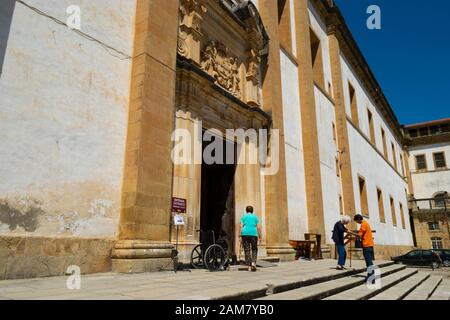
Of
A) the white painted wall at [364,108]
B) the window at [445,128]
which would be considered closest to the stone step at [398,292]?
the white painted wall at [364,108]

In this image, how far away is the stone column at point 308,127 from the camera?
14.4 m

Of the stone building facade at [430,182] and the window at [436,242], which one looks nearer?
the window at [436,242]

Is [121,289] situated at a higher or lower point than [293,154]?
lower

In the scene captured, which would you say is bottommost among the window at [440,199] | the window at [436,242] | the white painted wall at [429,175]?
the window at [436,242]

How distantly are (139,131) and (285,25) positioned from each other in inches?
454

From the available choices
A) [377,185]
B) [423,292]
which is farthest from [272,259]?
[377,185]

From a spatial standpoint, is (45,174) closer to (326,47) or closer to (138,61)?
(138,61)

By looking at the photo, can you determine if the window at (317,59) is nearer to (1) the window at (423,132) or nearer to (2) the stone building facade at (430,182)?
(2) the stone building facade at (430,182)

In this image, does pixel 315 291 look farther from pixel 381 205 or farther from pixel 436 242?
pixel 436 242

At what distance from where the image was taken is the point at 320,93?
18125mm

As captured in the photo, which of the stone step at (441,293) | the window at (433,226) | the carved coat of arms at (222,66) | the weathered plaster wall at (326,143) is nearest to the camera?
the stone step at (441,293)

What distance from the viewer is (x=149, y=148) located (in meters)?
7.04

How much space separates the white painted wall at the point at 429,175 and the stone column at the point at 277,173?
34.8m

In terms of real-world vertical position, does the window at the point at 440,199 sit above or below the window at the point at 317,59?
below
